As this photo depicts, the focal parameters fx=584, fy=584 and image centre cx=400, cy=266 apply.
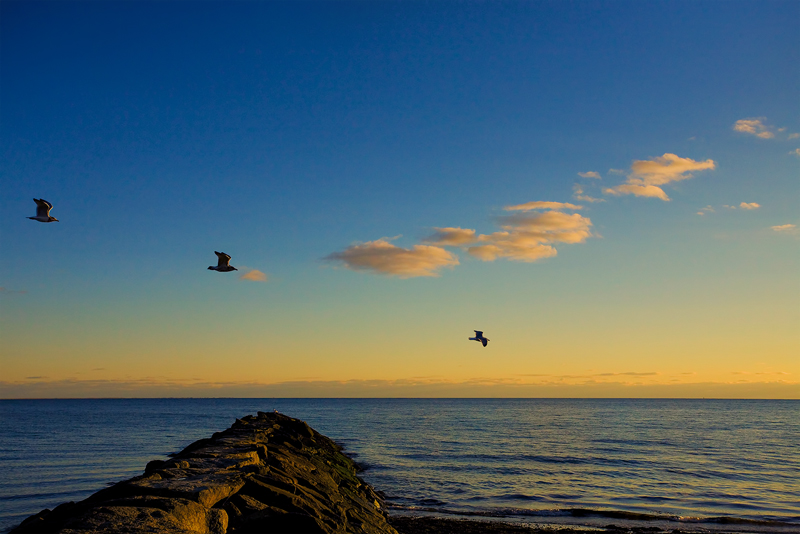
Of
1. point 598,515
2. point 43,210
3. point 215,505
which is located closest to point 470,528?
point 598,515

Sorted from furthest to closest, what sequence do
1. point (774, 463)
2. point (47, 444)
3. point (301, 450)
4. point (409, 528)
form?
1. point (47, 444)
2. point (774, 463)
3. point (301, 450)
4. point (409, 528)

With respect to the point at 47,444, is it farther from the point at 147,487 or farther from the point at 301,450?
the point at 147,487

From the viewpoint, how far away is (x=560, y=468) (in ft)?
86.2

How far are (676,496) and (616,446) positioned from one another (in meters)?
17.6

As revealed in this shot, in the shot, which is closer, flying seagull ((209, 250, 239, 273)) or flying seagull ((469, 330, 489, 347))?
flying seagull ((209, 250, 239, 273))

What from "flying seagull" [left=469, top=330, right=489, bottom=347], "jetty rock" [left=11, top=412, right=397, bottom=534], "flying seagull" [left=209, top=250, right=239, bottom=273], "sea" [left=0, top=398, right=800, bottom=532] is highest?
"flying seagull" [left=209, top=250, right=239, bottom=273]

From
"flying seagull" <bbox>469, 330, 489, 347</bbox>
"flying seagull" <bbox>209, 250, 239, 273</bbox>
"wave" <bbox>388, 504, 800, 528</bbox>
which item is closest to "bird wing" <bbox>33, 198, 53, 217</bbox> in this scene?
"flying seagull" <bbox>209, 250, 239, 273</bbox>

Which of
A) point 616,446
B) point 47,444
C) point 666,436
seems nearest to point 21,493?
point 47,444

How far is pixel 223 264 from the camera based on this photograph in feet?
48.6

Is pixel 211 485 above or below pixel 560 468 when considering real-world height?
above

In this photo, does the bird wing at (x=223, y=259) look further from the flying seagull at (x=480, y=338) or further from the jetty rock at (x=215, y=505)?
the flying seagull at (x=480, y=338)

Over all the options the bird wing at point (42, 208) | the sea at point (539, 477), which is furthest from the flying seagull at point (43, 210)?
the sea at point (539, 477)

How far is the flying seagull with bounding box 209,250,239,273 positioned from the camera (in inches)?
577

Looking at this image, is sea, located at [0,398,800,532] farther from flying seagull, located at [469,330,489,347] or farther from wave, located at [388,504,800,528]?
flying seagull, located at [469,330,489,347]
